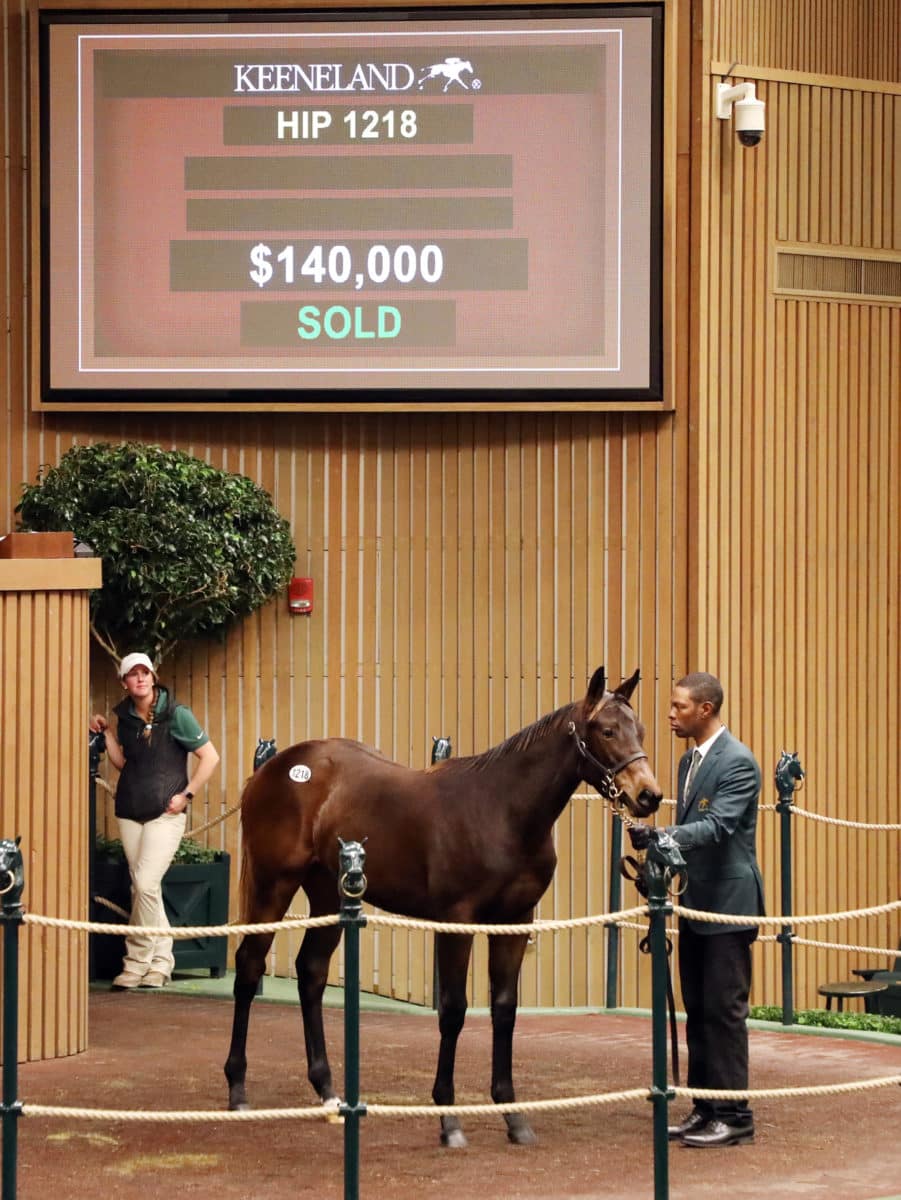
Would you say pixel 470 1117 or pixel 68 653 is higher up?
pixel 68 653

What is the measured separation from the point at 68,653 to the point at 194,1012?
6.83ft

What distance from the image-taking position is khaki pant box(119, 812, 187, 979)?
952 cm

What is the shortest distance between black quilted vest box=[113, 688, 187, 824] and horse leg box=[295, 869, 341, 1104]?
7.79 feet

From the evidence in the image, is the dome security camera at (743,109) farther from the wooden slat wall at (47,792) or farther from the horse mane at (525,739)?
the horse mane at (525,739)

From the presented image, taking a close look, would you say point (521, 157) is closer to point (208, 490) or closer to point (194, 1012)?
point (208, 490)

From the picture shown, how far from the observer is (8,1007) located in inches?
214

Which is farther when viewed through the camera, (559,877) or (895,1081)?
(559,877)

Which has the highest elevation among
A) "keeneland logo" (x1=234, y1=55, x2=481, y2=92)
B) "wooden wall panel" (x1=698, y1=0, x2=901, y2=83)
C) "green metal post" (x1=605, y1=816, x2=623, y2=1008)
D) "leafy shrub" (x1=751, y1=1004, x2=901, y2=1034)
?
"wooden wall panel" (x1=698, y1=0, x2=901, y2=83)

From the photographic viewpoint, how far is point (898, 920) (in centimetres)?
1171

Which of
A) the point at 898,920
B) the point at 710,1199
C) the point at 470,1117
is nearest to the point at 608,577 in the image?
the point at 898,920

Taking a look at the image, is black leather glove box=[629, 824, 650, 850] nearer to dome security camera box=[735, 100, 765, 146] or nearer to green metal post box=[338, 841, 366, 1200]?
green metal post box=[338, 841, 366, 1200]

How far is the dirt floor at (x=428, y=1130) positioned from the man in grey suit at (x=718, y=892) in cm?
17

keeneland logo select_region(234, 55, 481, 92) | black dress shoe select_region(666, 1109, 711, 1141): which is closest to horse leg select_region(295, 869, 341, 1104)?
black dress shoe select_region(666, 1109, 711, 1141)

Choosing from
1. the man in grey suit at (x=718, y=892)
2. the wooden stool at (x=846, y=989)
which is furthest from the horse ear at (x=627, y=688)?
the wooden stool at (x=846, y=989)
